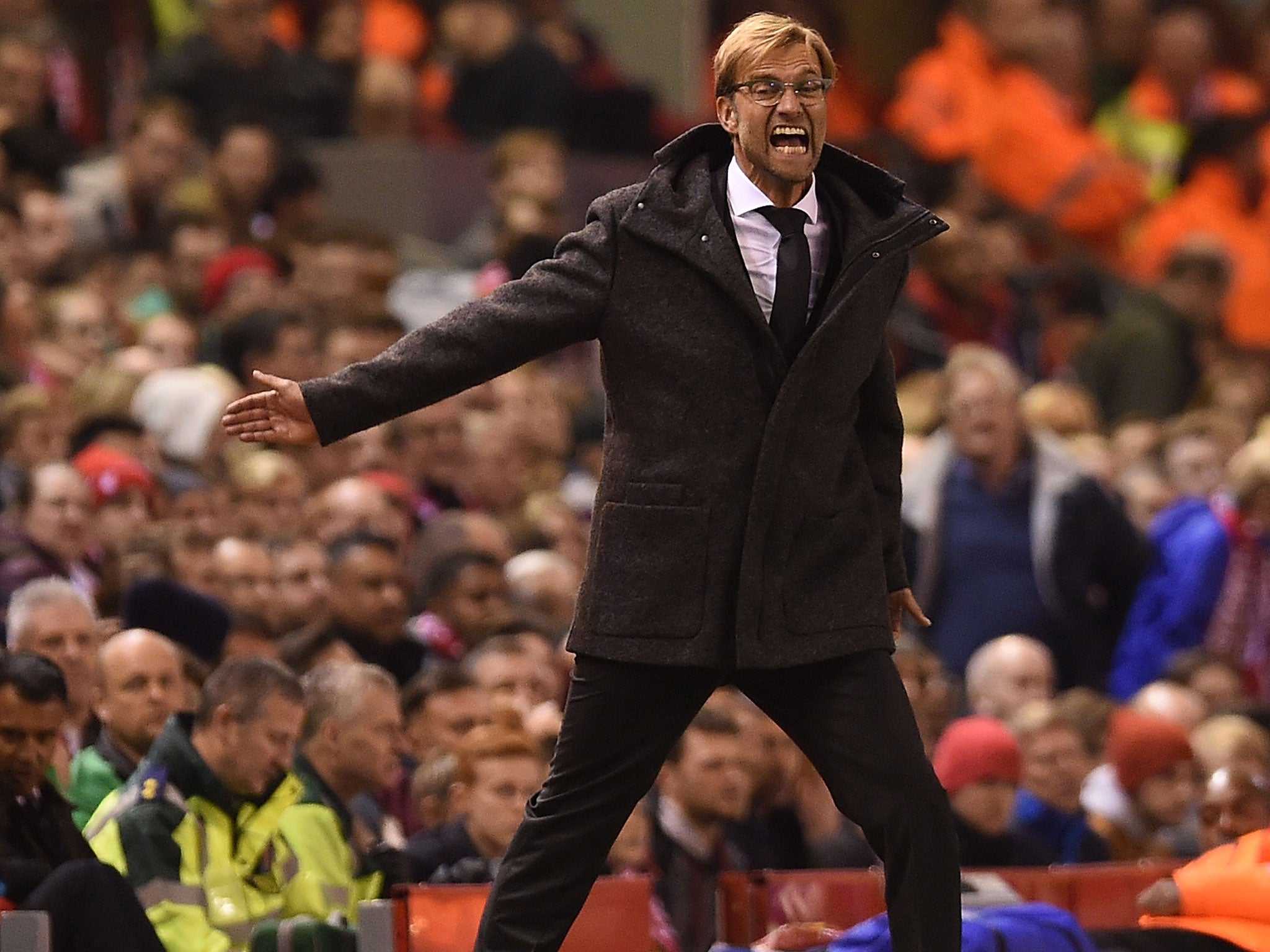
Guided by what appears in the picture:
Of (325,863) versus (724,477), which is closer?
(724,477)

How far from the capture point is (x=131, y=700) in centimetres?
718

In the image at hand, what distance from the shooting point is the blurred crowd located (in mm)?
7281

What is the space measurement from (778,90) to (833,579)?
855 mm

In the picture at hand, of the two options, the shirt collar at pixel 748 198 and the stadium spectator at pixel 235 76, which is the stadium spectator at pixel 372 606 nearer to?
the shirt collar at pixel 748 198

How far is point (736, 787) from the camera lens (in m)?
8.05

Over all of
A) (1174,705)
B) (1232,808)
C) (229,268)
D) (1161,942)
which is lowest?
(1161,942)

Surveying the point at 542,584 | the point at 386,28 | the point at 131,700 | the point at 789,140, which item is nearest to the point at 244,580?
the point at 542,584

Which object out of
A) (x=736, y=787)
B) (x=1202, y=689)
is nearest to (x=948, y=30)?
(x=1202, y=689)

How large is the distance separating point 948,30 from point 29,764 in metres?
9.68

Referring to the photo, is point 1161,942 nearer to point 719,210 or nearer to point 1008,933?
point 1008,933

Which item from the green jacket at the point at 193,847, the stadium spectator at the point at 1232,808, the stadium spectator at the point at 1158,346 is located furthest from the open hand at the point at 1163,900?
the stadium spectator at the point at 1158,346

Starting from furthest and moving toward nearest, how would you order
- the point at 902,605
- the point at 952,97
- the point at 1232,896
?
1. the point at 952,97
2. the point at 1232,896
3. the point at 902,605

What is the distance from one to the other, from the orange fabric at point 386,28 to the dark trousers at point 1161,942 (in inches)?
365

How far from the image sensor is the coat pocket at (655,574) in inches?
187
